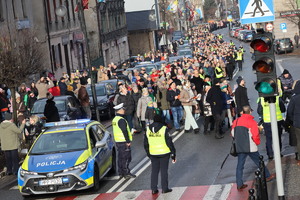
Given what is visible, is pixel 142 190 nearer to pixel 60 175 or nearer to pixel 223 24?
pixel 60 175

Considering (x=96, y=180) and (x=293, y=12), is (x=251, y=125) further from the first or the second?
(x=293, y=12)

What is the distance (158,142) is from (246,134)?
Result: 173 cm

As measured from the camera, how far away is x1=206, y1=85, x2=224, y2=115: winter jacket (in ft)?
71.7

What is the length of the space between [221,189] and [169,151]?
1.37 meters

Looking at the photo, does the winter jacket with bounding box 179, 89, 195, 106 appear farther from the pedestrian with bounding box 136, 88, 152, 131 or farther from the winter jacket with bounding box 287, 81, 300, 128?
the winter jacket with bounding box 287, 81, 300, 128

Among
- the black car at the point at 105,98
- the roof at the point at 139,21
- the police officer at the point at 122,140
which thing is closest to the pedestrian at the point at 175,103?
the black car at the point at 105,98

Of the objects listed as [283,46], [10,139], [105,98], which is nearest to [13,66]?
[10,139]

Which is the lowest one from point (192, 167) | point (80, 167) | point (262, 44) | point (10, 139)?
point (192, 167)

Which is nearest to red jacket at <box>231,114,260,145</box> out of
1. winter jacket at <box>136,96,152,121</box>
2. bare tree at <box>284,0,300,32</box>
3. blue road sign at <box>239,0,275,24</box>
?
blue road sign at <box>239,0,275,24</box>

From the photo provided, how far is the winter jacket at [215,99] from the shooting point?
21859mm

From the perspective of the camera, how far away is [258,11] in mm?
11875

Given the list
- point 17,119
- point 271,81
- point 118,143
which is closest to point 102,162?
point 118,143

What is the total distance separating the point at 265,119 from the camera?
666 inches

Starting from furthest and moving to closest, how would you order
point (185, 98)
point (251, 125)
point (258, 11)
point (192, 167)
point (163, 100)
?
point (163, 100) → point (185, 98) → point (192, 167) → point (251, 125) → point (258, 11)
